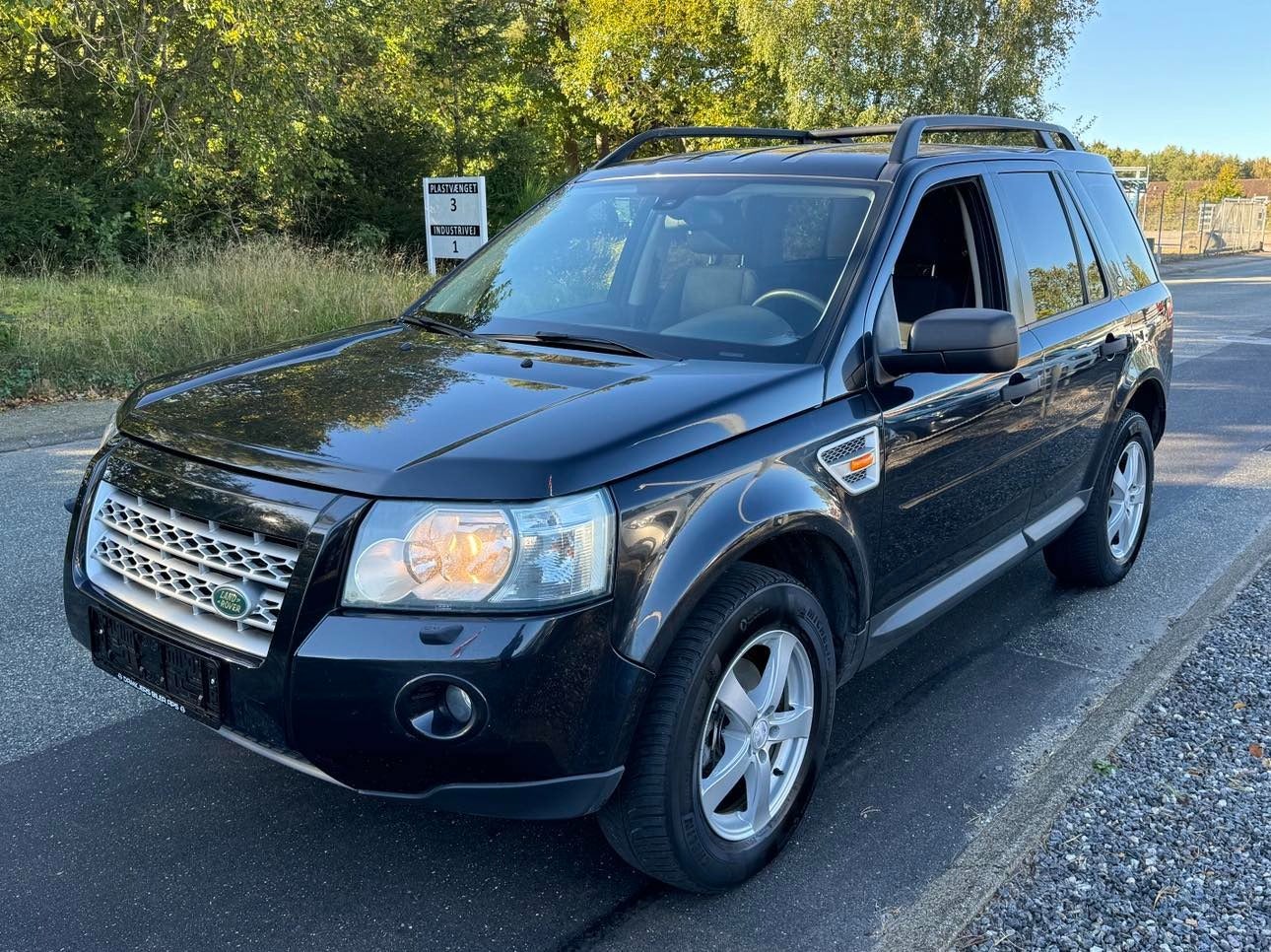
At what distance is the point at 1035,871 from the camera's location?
9.26 ft

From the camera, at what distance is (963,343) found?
3.06 m

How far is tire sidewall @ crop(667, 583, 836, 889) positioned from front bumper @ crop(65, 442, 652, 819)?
0.57 feet

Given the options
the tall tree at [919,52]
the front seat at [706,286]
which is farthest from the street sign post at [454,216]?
the tall tree at [919,52]

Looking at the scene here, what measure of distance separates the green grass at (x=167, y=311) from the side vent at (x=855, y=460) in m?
6.91

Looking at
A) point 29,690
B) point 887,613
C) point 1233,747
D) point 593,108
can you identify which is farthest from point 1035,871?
point 593,108

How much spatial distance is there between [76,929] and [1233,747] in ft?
11.2

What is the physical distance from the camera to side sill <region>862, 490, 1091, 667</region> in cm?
335

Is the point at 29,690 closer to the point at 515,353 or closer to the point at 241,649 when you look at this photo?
the point at 241,649

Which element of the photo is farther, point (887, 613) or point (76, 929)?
point (887, 613)

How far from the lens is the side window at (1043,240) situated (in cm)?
412

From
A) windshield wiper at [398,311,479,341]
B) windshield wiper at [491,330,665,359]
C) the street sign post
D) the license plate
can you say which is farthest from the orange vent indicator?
the street sign post

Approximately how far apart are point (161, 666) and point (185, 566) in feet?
0.85

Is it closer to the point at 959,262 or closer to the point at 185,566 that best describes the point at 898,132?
the point at 959,262

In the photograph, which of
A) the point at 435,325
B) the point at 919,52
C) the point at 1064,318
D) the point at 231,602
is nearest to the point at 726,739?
the point at 231,602
